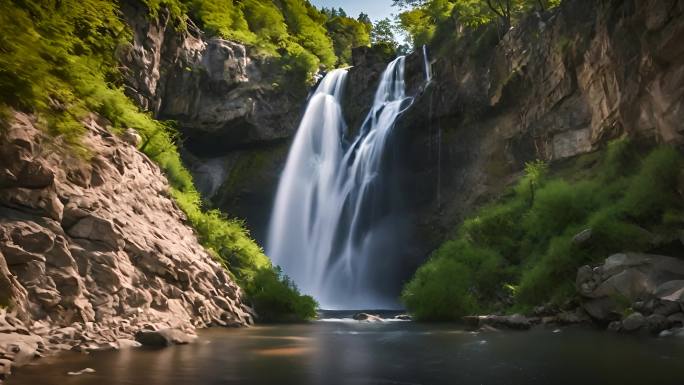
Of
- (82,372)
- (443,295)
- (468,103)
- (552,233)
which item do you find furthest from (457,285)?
(82,372)

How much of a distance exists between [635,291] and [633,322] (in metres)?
1.36

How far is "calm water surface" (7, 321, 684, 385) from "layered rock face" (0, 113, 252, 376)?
1.60 m

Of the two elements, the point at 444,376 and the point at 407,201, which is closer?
the point at 444,376

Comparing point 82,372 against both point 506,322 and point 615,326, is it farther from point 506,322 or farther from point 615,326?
point 615,326

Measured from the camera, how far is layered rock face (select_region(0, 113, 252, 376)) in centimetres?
1130

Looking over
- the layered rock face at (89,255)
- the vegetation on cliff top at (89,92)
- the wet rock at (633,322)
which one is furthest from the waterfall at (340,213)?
the wet rock at (633,322)

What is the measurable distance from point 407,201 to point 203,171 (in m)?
15.2

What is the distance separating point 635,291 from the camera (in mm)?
15336

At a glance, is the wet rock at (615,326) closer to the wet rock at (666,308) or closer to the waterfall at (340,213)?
the wet rock at (666,308)

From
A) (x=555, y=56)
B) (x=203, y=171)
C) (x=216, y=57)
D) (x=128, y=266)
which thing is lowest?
(x=128, y=266)

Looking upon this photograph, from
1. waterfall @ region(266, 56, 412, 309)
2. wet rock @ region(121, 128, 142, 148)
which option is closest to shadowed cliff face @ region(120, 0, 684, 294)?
waterfall @ region(266, 56, 412, 309)

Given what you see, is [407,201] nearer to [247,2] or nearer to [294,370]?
[247,2]

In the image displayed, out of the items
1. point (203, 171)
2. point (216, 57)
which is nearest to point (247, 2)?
point (216, 57)

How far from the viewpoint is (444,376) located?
8.58 metres
